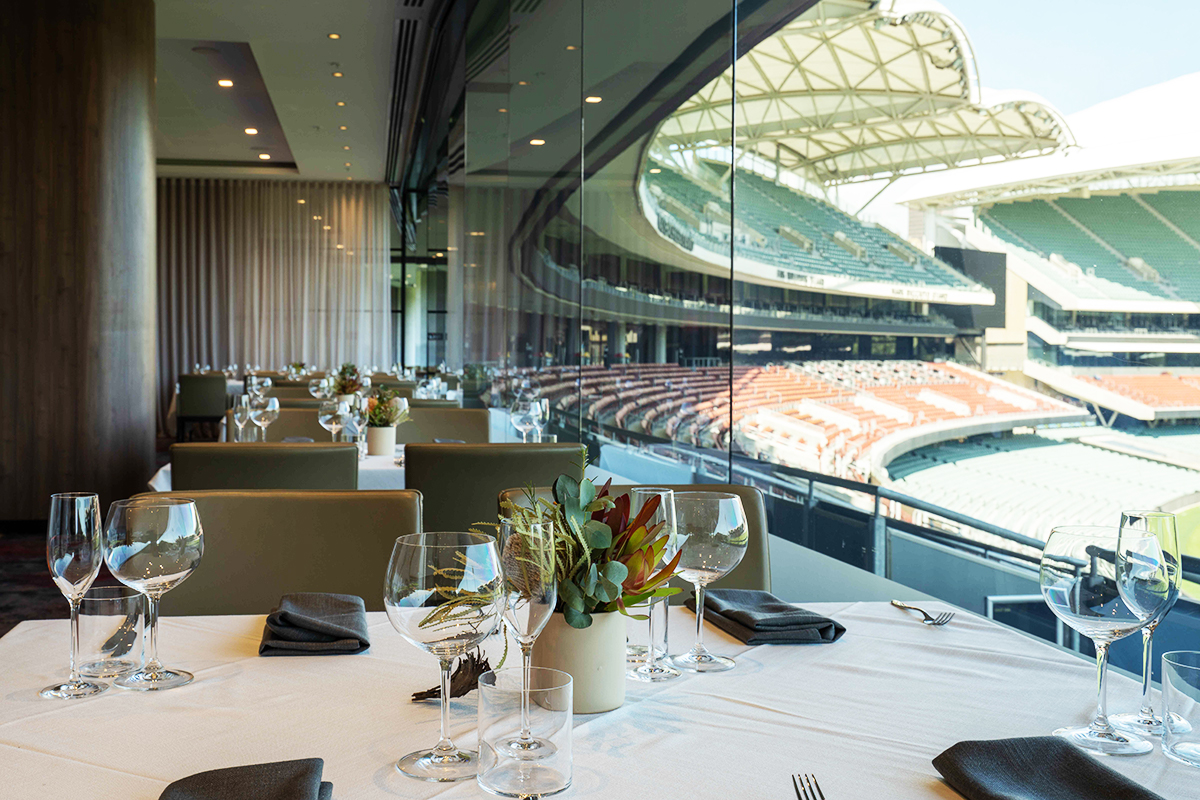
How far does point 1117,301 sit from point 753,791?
1.63 m

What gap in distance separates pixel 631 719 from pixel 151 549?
597mm

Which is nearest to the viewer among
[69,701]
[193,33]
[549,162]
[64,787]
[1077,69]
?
[64,787]

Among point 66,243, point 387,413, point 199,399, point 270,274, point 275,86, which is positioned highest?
point 275,86

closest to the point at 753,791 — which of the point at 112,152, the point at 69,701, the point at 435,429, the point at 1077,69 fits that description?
the point at 69,701

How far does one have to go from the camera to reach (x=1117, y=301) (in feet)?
6.54

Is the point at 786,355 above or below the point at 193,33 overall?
below

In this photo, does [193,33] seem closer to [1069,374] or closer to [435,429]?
[435,429]

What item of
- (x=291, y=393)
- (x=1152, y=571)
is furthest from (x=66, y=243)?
(x=1152, y=571)

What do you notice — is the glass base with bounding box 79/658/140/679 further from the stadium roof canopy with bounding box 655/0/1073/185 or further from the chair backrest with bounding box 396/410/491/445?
the chair backrest with bounding box 396/410/491/445

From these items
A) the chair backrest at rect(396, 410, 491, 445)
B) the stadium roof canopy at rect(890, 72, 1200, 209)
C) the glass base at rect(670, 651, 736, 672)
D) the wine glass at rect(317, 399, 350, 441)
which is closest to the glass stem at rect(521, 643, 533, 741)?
the glass base at rect(670, 651, 736, 672)

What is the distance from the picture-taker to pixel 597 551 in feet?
3.28

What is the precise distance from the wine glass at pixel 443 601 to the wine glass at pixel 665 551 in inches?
9.4

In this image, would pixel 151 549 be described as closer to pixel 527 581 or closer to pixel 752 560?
pixel 527 581

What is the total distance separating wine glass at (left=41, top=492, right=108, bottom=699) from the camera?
1.09 m
